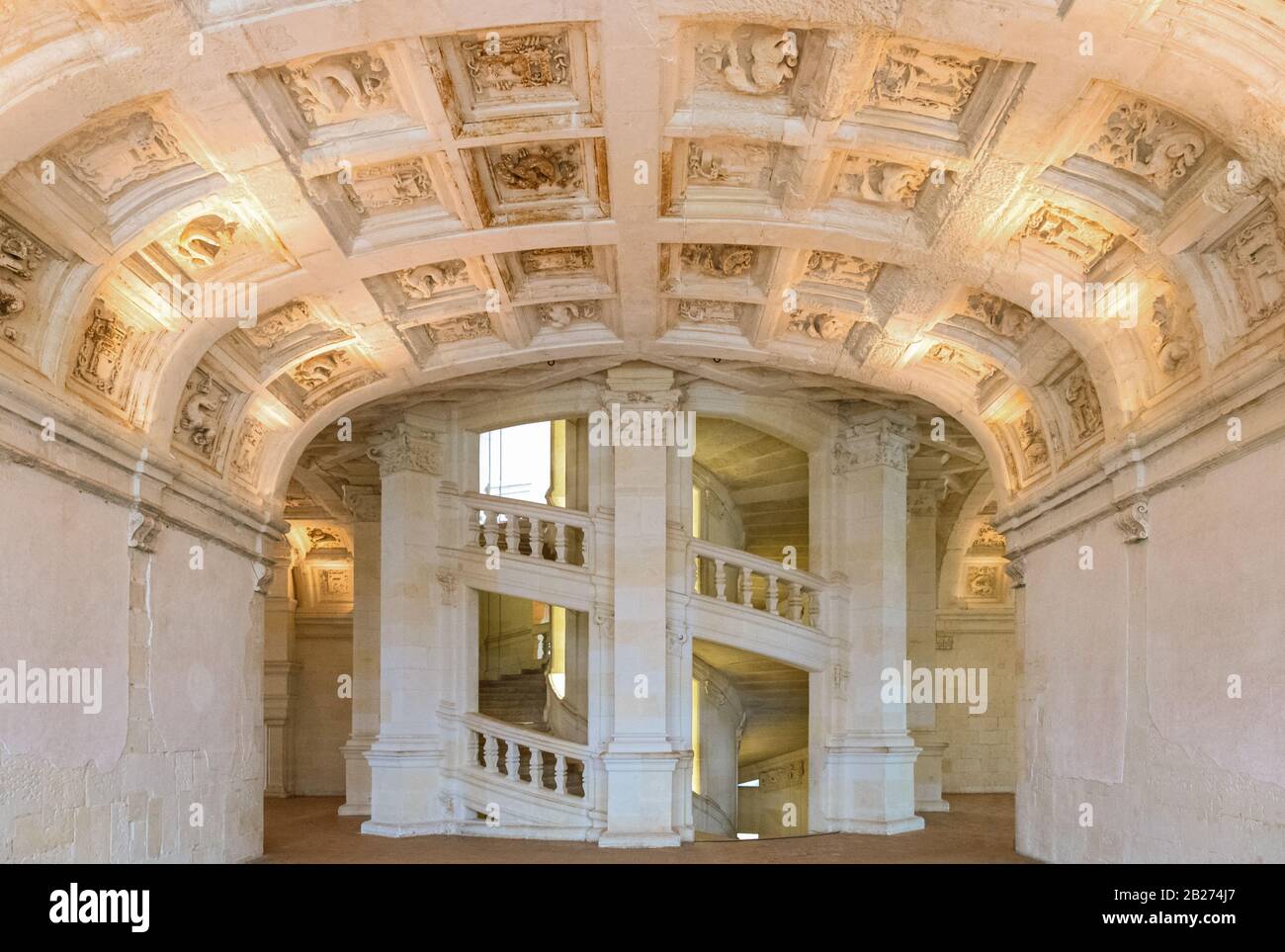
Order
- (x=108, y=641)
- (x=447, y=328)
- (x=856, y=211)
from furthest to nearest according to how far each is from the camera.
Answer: (x=447, y=328)
(x=856, y=211)
(x=108, y=641)

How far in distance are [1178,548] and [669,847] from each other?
8.26m

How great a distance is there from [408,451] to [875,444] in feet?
22.2

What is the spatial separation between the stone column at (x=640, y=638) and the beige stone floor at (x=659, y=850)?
58 centimetres

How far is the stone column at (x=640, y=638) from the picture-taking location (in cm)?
1548

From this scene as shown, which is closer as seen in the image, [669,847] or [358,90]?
[358,90]

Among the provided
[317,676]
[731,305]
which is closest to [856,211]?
[731,305]

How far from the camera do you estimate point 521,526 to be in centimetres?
1794

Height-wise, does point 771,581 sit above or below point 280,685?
above

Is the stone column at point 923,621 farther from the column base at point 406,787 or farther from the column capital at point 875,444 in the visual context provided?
the column base at point 406,787

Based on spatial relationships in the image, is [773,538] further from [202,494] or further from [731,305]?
[202,494]

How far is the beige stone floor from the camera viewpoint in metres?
13.6

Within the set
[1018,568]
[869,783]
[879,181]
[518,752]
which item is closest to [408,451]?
[518,752]

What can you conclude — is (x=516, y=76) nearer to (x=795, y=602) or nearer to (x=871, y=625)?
(x=795, y=602)

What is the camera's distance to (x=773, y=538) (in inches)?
902
